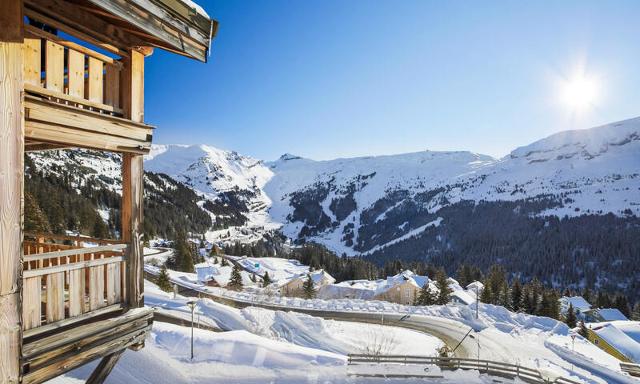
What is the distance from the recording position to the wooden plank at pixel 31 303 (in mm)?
3570

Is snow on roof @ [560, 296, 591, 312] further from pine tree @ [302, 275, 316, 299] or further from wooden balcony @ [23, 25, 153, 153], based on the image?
wooden balcony @ [23, 25, 153, 153]

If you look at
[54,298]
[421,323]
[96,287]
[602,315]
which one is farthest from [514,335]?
[54,298]

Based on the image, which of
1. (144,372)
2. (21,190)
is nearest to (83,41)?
(21,190)

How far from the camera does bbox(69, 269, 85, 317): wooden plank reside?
158 inches

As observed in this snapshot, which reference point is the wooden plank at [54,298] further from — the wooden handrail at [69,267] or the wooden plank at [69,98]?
the wooden plank at [69,98]

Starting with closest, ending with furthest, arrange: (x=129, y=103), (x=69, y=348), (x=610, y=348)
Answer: (x=69, y=348), (x=129, y=103), (x=610, y=348)

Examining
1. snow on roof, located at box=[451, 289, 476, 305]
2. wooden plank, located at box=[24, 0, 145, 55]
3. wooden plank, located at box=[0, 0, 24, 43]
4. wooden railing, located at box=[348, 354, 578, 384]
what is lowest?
snow on roof, located at box=[451, 289, 476, 305]

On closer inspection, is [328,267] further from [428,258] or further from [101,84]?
[428,258]

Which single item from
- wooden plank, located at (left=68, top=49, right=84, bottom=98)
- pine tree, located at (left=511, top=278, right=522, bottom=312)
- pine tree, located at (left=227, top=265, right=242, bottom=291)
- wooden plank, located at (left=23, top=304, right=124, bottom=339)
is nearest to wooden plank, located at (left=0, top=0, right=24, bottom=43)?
wooden plank, located at (left=68, top=49, right=84, bottom=98)

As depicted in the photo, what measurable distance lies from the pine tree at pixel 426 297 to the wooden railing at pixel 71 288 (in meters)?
57.1

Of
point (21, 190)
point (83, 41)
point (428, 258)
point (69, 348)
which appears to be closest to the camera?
point (21, 190)

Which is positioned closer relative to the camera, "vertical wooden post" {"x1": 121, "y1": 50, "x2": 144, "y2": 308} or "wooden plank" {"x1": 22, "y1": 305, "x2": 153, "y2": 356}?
"wooden plank" {"x1": 22, "y1": 305, "x2": 153, "y2": 356}

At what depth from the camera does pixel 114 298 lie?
4637mm

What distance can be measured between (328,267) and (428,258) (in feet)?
345
